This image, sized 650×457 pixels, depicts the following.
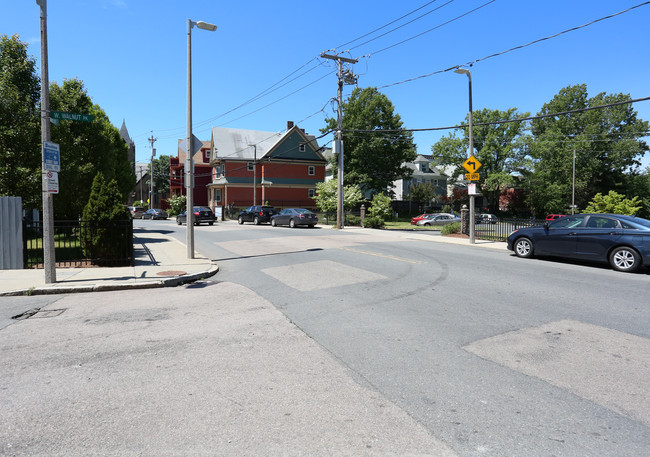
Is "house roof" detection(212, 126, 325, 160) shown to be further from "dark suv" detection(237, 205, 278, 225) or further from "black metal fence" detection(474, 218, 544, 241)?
"black metal fence" detection(474, 218, 544, 241)

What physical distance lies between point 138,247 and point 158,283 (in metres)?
8.13

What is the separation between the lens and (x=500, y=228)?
2027cm

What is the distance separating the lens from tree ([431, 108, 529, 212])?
5800cm

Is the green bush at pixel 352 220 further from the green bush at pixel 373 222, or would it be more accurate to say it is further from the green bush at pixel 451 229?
the green bush at pixel 451 229

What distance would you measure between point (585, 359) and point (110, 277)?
9.48 meters

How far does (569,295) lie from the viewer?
24.2 feet

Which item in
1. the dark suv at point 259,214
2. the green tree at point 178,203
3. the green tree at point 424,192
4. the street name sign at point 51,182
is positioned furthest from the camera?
the green tree at point 424,192

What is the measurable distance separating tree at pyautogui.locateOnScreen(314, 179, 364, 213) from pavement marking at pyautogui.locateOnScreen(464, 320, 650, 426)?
31075 mm

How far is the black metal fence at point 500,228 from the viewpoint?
62.0 feet

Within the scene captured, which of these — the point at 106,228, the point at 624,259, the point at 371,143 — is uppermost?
the point at 371,143

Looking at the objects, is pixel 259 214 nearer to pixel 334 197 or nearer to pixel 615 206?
pixel 334 197

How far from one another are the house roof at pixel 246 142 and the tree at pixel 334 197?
13044 millimetres

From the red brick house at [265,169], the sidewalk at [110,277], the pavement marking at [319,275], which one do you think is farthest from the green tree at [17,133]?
the red brick house at [265,169]

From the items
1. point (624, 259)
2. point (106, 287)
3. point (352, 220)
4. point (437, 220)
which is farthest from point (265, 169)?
point (624, 259)
